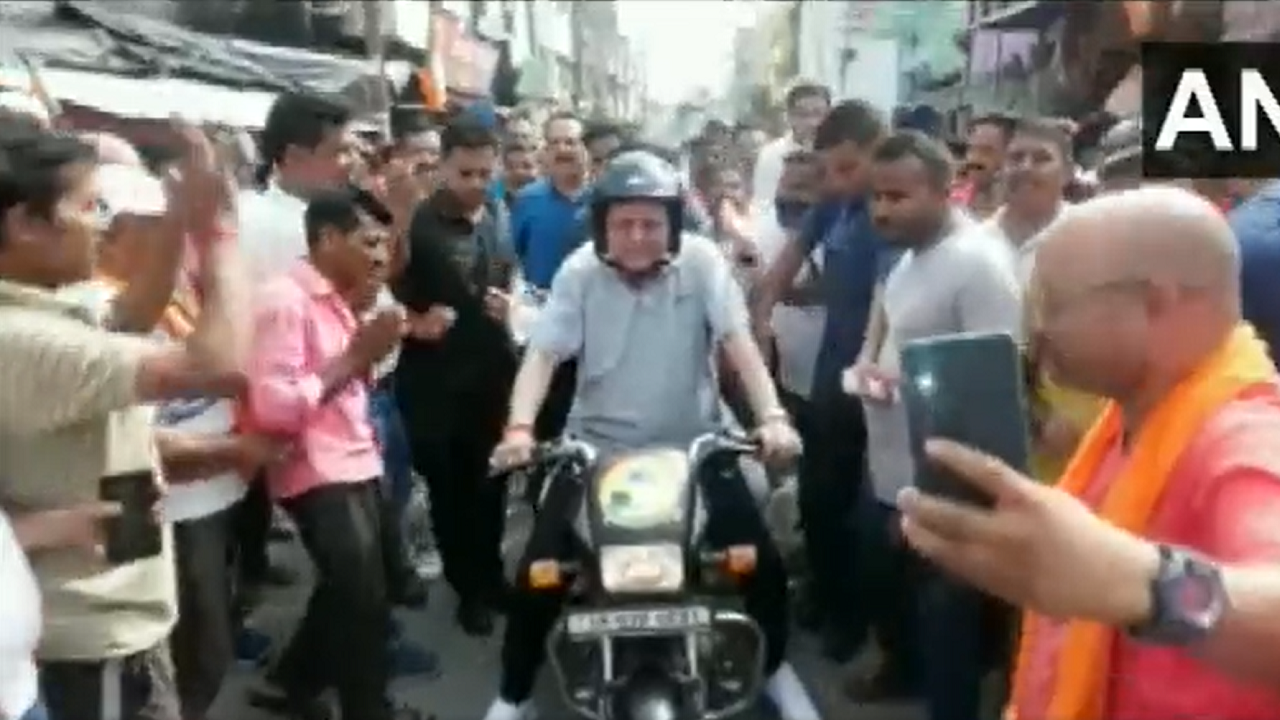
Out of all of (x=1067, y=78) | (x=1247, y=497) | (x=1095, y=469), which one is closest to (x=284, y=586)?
(x=1095, y=469)

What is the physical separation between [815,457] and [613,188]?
1337 mm

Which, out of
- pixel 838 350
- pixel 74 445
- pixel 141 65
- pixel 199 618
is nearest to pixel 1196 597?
pixel 74 445

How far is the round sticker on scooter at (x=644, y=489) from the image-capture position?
10.6ft

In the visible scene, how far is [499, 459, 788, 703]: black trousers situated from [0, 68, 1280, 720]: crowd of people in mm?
10

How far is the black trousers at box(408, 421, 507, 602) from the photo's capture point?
188 inches

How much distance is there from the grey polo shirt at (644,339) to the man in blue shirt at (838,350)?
0.58 m

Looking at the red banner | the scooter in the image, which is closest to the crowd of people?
the scooter

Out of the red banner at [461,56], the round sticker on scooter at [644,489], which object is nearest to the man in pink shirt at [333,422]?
the round sticker on scooter at [644,489]

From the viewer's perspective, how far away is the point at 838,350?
4.40 m

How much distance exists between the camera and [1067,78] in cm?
1242

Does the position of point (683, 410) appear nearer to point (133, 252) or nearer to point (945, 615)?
point (945, 615)

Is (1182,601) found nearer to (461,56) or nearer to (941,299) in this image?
(941,299)

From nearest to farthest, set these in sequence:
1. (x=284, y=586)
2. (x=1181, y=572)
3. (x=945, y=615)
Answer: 1. (x=1181, y=572)
2. (x=945, y=615)
3. (x=284, y=586)

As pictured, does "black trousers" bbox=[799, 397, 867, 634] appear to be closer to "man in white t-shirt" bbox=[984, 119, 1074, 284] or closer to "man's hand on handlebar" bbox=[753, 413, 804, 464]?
"man in white t-shirt" bbox=[984, 119, 1074, 284]
